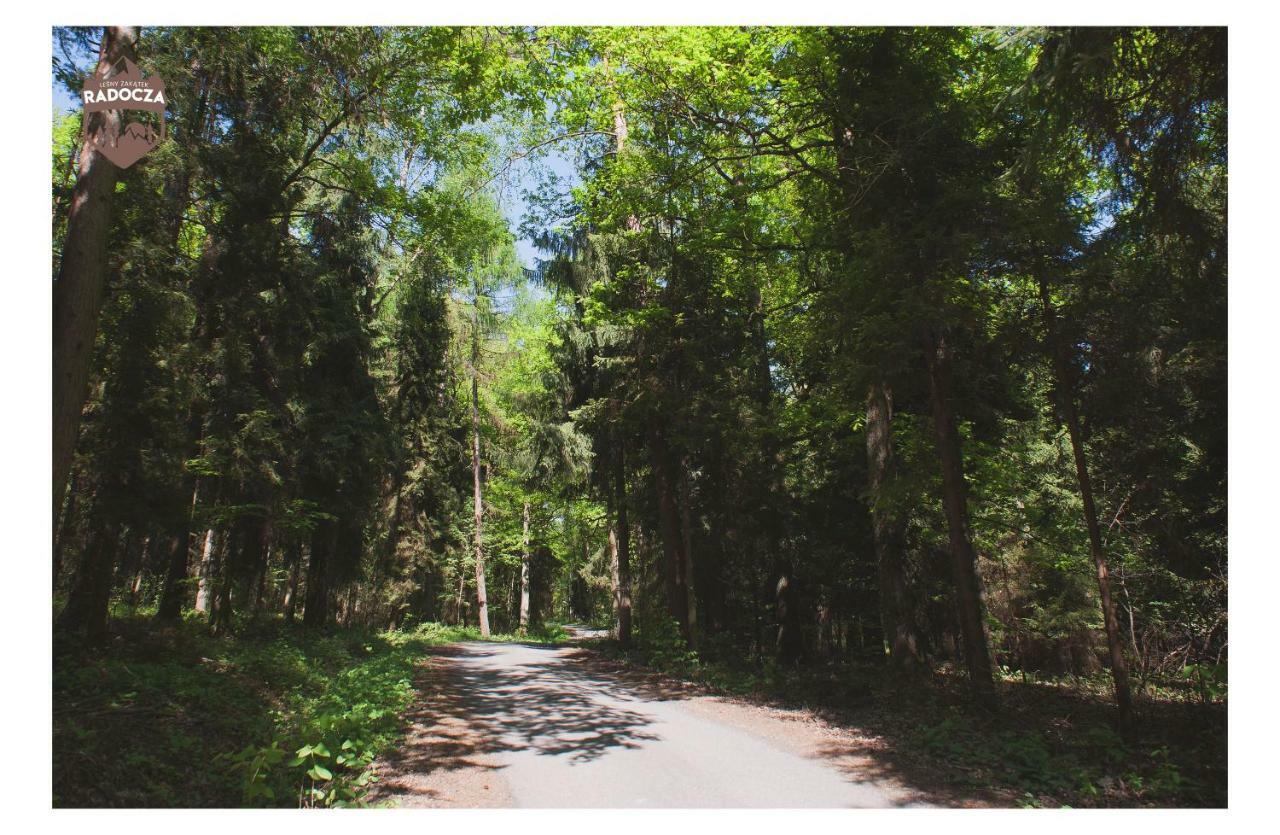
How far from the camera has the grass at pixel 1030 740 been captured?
457cm

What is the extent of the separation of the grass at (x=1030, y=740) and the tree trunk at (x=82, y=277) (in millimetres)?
6657

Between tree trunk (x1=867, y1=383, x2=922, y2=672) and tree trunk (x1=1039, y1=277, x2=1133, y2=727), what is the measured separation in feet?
7.33

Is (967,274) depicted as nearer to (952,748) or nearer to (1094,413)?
(1094,413)

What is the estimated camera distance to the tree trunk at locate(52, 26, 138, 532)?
14.3 ft

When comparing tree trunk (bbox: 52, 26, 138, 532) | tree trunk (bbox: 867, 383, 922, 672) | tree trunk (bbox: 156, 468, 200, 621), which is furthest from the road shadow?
tree trunk (bbox: 156, 468, 200, 621)

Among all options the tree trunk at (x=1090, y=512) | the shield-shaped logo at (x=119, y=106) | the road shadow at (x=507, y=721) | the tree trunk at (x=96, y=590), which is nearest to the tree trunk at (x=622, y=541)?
the road shadow at (x=507, y=721)

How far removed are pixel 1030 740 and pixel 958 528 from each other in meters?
2.43

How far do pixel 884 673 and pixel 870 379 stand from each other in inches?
176

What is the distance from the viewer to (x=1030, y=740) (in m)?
5.66

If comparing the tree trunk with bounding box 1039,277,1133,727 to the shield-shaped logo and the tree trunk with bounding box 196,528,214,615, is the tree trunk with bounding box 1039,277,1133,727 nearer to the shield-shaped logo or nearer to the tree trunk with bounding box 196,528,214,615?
the shield-shaped logo

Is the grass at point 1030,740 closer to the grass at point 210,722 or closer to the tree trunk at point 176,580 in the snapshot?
the grass at point 210,722

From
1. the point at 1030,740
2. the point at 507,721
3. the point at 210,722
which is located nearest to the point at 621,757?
the point at 507,721

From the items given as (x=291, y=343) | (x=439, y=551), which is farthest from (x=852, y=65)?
(x=439, y=551)

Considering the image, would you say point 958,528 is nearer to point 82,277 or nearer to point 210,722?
point 210,722
